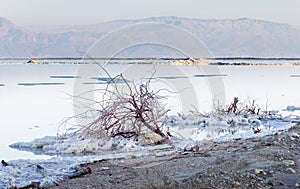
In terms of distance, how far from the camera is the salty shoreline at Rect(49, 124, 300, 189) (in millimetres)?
5598

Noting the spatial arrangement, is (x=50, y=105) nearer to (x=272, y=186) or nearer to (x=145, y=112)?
(x=145, y=112)

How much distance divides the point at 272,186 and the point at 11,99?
15.7 meters

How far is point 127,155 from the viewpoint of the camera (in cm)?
862

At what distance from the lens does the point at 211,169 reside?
6.20 meters

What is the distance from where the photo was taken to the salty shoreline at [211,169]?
5.60 metres

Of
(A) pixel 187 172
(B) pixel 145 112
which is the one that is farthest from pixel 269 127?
(A) pixel 187 172

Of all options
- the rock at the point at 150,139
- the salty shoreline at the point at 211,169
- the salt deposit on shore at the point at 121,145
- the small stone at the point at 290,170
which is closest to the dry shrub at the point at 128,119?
the rock at the point at 150,139

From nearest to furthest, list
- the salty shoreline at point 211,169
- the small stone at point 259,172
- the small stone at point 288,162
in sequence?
the salty shoreline at point 211,169, the small stone at point 259,172, the small stone at point 288,162

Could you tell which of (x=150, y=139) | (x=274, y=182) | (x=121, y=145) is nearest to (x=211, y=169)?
(x=274, y=182)

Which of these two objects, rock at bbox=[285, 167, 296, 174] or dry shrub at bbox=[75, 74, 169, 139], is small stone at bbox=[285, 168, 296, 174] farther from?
dry shrub at bbox=[75, 74, 169, 139]

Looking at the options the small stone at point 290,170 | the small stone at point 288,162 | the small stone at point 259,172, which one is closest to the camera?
the small stone at point 259,172

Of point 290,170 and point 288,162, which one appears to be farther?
point 288,162

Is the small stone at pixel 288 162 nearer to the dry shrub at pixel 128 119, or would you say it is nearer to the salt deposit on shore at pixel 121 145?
the salt deposit on shore at pixel 121 145

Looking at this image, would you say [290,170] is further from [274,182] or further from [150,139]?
[150,139]
